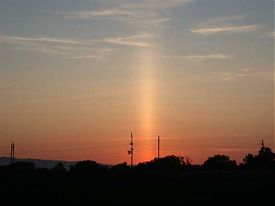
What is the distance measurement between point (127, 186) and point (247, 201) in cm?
1654

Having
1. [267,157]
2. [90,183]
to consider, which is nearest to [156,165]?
[267,157]

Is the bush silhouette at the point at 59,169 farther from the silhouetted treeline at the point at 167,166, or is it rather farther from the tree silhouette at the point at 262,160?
the tree silhouette at the point at 262,160

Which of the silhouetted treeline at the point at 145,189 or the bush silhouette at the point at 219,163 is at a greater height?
the bush silhouette at the point at 219,163

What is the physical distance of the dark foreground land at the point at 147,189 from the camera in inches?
1844

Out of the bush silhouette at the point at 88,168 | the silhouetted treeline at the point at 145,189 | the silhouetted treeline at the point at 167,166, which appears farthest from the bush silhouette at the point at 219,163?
the silhouetted treeline at the point at 145,189

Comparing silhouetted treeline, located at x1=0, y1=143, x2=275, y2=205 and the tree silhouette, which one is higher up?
the tree silhouette

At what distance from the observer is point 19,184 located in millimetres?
64062

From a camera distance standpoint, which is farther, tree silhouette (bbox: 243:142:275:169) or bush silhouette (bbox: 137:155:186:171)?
bush silhouette (bbox: 137:155:186:171)

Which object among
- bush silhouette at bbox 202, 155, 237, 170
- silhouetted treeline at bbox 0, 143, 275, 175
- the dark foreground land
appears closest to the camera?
the dark foreground land

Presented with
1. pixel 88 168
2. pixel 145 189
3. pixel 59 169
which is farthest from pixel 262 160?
pixel 145 189

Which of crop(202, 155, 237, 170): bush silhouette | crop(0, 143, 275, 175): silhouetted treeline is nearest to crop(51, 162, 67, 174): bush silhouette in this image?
crop(0, 143, 275, 175): silhouetted treeline

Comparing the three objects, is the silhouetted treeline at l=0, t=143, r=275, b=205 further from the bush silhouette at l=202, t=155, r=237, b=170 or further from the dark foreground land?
the bush silhouette at l=202, t=155, r=237, b=170

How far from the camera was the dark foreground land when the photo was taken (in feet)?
154

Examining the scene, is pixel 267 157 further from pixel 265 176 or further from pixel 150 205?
pixel 150 205
